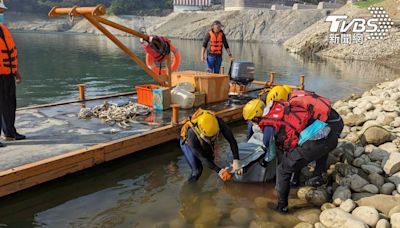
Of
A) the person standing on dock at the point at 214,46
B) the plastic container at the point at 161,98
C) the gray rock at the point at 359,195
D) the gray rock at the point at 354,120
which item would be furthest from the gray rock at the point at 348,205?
the person standing on dock at the point at 214,46

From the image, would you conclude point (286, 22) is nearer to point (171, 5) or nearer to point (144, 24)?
point (144, 24)

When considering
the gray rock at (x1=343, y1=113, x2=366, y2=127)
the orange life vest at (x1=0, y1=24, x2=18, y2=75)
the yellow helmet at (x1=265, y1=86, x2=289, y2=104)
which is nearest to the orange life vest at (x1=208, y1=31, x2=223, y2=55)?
the gray rock at (x1=343, y1=113, x2=366, y2=127)

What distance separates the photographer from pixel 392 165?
605 cm

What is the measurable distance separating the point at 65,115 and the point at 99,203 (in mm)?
3255

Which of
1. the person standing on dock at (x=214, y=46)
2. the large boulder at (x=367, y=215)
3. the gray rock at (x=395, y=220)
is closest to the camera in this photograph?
the gray rock at (x=395, y=220)

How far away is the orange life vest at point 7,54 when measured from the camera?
623cm

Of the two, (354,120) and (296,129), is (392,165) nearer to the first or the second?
(296,129)

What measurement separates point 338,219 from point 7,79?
558 centimetres

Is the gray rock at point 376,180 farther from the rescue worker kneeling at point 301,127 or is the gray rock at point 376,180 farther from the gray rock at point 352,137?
the gray rock at point 352,137

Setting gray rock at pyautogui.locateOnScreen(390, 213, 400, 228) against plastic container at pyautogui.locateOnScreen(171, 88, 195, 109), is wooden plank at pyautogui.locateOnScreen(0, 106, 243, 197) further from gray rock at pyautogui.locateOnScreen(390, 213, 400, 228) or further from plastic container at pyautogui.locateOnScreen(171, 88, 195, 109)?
gray rock at pyautogui.locateOnScreen(390, 213, 400, 228)

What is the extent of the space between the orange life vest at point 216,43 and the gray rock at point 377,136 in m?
5.55

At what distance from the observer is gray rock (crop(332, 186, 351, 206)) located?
567cm

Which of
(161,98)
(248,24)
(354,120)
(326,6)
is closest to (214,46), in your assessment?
(161,98)

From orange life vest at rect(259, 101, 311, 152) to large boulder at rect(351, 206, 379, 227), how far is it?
122 centimetres
